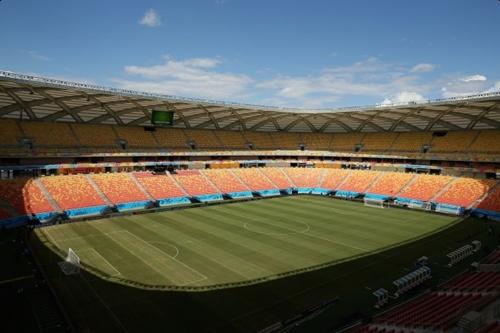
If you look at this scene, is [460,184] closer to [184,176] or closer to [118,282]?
[184,176]

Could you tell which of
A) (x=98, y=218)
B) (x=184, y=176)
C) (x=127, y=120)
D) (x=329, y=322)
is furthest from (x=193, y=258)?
(x=127, y=120)

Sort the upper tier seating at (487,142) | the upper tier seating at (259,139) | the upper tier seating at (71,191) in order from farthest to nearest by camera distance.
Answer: the upper tier seating at (259,139), the upper tier seating at (487,142), the upper tier seating at (71,191)

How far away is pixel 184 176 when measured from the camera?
57.1 metres

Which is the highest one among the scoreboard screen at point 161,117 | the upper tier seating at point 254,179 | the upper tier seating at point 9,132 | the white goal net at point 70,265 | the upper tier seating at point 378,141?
the scoreboard screen at point 161,117

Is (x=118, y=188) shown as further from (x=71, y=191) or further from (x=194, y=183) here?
(x=194, y=183)

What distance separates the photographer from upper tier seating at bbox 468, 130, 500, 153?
50.7 meters

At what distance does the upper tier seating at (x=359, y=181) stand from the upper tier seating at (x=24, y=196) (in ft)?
149

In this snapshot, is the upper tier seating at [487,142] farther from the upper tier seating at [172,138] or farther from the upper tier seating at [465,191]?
the upper tier seating at [172,138]

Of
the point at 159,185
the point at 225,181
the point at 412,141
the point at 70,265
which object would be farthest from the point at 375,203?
the point at 70,265

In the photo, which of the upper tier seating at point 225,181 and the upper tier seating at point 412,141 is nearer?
the upper tier seating at point 225,181

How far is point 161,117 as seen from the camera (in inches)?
2154

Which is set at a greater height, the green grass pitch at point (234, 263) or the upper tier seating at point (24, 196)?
the upper tier seating at point (24, 196)

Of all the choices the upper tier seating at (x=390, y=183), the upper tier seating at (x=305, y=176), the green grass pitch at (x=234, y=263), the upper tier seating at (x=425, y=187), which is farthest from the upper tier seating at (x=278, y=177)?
the upper tier seating at (x=425, y=187)

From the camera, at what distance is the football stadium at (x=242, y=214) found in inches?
762
